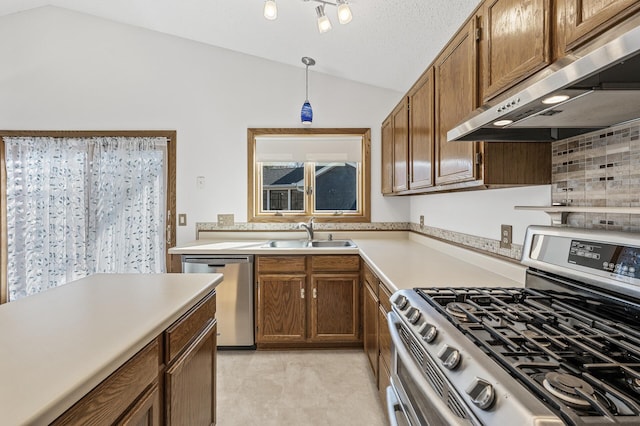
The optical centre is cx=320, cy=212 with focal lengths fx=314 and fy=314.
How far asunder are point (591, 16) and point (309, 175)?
8.70ft

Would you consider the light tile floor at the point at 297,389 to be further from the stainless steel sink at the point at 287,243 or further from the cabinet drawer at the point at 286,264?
the stainless steel sink at the point at 287,243

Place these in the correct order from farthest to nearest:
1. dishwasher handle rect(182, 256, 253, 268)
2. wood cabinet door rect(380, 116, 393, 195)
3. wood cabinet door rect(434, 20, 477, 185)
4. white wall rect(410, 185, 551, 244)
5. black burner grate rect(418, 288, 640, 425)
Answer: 1. wood cabinet door rect(380, 116, 393, 195)
2. dishwasher handle rect(182, 256, 253, 268)
3. white wall rect(410, 185, 551, 244)
4. wood cabinet door rect(434, 20, 477, 185)
5. black burner grate rect(418, 288, 640, 425)

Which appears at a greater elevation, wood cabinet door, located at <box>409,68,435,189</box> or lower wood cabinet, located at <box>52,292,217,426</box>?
wood cabinet door, located at <box>409,68,435,189</box>

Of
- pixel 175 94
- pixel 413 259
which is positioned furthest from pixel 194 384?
pixel 175 94

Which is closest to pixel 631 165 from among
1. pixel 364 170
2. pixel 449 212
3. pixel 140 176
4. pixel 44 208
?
pixel 449 212

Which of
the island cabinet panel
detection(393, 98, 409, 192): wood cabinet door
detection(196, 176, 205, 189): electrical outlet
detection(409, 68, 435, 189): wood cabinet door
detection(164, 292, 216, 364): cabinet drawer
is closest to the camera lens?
the island cabinet panel

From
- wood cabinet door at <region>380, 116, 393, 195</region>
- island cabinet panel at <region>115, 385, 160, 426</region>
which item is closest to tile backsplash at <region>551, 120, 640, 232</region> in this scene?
wood cabinet door at <region>380, 116, 393, 195</region>

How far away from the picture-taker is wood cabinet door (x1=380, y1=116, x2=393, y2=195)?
8.95ft

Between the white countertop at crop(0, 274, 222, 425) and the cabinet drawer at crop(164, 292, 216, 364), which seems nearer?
the white countertop at crop(0, 274, 222, 425)

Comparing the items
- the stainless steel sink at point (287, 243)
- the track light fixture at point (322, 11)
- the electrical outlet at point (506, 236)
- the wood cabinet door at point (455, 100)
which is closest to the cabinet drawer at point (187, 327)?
the wood cabinet door at point (455, 100)

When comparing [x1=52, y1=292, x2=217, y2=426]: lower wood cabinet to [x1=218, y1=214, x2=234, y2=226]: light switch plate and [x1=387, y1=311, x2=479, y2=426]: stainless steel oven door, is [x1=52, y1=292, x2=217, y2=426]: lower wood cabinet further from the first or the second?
[x1=218, y1=214, x2=234, y2=226]: light switch plate

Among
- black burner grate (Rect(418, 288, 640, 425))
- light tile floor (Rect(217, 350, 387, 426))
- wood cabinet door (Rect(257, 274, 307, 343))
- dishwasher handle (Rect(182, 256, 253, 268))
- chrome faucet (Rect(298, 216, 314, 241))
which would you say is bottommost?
light tile floor (Rect(217, 350, 387, 426))

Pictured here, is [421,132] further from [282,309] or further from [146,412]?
[146,412]

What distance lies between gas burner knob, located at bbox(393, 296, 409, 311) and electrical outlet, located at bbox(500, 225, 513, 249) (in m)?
0.76
